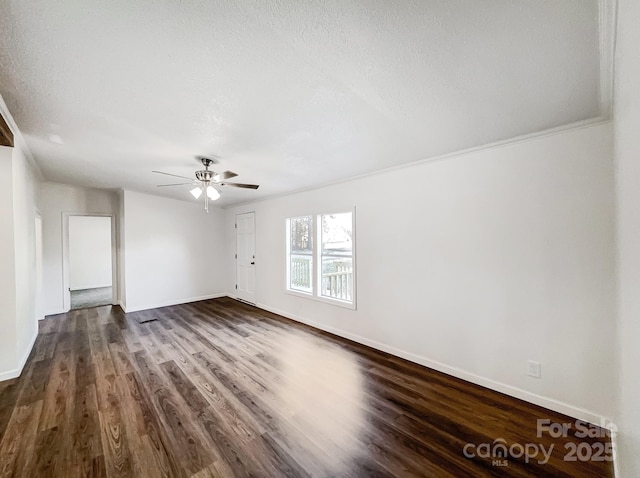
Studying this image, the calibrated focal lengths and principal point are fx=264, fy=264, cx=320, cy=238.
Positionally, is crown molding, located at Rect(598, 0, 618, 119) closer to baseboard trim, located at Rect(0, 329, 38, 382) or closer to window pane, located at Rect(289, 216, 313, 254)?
window pane, located at Rect(289, 216, 313, 254)

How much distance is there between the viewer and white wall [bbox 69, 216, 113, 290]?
763 cm

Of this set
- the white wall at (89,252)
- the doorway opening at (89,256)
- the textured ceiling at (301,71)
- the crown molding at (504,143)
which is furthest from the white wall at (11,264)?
the white wall at (89,252)

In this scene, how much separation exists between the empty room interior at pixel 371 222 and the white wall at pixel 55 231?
1.76 metres

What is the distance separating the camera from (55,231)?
203 inches

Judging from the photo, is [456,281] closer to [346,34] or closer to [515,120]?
[515,120]

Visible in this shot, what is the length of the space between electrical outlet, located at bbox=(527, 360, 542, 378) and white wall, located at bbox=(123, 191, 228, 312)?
6.13 metres

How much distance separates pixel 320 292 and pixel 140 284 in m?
3.85

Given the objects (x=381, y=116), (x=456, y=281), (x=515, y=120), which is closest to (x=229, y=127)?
(x=381, y=116)

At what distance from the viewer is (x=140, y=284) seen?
213 inches

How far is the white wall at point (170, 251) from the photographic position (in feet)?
17.5

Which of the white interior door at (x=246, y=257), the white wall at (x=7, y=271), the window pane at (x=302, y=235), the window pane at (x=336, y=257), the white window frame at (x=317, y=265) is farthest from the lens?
the white interior door at (x=246, y=257)

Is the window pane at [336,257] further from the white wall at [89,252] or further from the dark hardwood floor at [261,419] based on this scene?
the white wall at [89,252]

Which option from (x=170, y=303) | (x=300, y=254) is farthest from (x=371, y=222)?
(x=170, y=303)

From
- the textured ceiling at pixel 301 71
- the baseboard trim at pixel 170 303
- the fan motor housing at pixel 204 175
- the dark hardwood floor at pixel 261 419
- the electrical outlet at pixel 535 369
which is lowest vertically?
the dark hardwood floor at pixel 261 419
